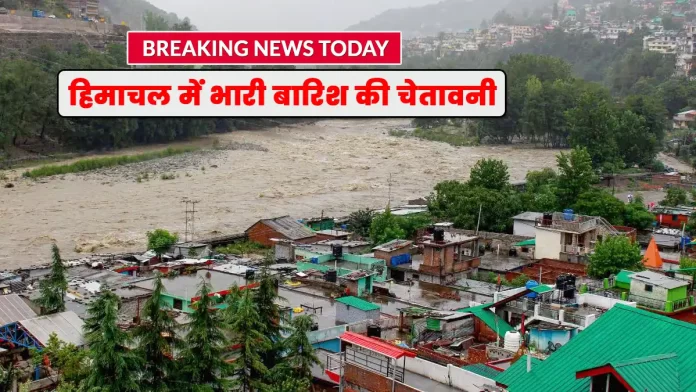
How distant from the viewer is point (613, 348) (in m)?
4.46

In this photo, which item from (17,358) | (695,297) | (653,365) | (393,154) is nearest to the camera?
(653,365)

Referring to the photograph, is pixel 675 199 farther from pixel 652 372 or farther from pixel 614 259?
pixel 652 372

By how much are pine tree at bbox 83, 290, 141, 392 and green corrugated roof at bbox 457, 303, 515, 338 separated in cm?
347

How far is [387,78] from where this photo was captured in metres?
4.24

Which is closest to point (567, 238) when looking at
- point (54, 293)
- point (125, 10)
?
point (54, 293)

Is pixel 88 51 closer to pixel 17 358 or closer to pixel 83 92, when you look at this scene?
pixel 17 358

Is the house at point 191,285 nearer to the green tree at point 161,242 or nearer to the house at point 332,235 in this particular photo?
the green tree at point 161,242

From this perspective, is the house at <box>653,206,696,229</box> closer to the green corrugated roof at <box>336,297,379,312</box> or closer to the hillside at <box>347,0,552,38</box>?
the green corrugated roof at <box>336,297,379,312</box>

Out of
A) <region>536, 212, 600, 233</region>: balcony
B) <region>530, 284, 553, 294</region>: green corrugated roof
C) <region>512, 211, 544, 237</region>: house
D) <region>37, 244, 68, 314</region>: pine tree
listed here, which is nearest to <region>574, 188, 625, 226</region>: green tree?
<region>512, 211, 544, 237</region>: house

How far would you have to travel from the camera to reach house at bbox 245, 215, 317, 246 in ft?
43.5

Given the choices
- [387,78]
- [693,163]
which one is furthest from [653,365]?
[693,163]

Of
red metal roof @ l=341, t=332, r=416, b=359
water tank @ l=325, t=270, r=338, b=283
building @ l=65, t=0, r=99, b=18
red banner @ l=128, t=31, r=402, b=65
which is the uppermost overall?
building @ l=65, t=0, r=99, b=18

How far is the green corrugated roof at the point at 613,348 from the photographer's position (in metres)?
4.26

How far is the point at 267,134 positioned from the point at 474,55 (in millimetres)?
35705
